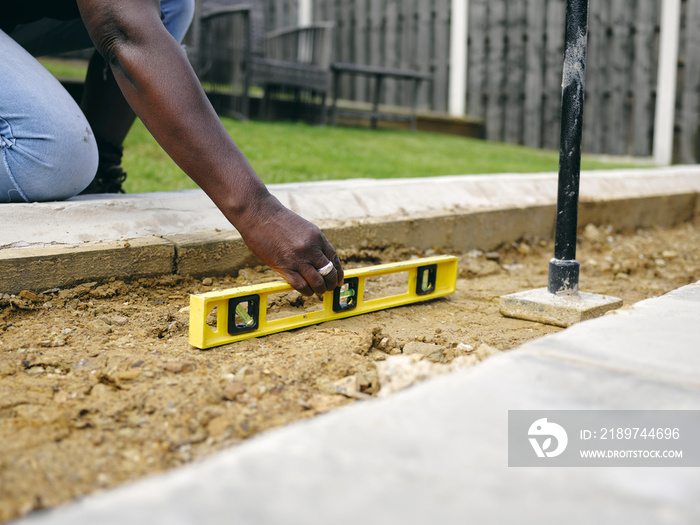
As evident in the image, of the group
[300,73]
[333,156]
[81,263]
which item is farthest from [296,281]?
[300,73]

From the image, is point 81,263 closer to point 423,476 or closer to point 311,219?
point 311,219

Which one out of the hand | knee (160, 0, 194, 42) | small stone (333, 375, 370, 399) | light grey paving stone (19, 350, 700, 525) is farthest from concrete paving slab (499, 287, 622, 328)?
knee (160, 0, 194, 42)

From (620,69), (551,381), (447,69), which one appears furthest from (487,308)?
(447,69)

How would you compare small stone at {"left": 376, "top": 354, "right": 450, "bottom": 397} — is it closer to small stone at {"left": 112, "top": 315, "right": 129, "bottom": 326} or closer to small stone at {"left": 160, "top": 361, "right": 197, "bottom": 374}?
small stone at {"left": 160, "top": 361, "right": 197, "bottom": 374}

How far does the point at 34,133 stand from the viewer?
5.98ft

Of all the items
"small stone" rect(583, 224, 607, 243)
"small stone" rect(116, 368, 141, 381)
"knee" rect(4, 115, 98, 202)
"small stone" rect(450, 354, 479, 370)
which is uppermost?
"knee" rect(4, 115, 98, 202)

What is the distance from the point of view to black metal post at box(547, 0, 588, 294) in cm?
193

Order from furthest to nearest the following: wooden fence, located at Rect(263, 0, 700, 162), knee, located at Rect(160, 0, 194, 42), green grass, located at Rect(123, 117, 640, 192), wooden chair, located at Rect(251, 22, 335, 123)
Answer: wooden fence, located at Rect(263, 0, 700, 162) → wooden chair, located at Rect(251, 22, 335, 123) → green grass, located at Rect(123, 117, 640, 192) → knee, located at Rect(160, 0, 194, 42)

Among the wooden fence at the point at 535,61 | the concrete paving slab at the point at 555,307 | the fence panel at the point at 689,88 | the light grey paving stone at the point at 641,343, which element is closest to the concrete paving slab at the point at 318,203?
the concrete paving slab at the point at 555,307

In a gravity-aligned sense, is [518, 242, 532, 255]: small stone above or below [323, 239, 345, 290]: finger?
below

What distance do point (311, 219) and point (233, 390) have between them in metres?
1.17

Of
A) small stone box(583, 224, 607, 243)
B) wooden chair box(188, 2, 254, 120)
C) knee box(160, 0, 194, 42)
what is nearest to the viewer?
knee box(160, 0, 194, 42)

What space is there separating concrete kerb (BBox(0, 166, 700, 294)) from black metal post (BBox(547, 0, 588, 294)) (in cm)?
70

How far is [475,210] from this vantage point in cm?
282
